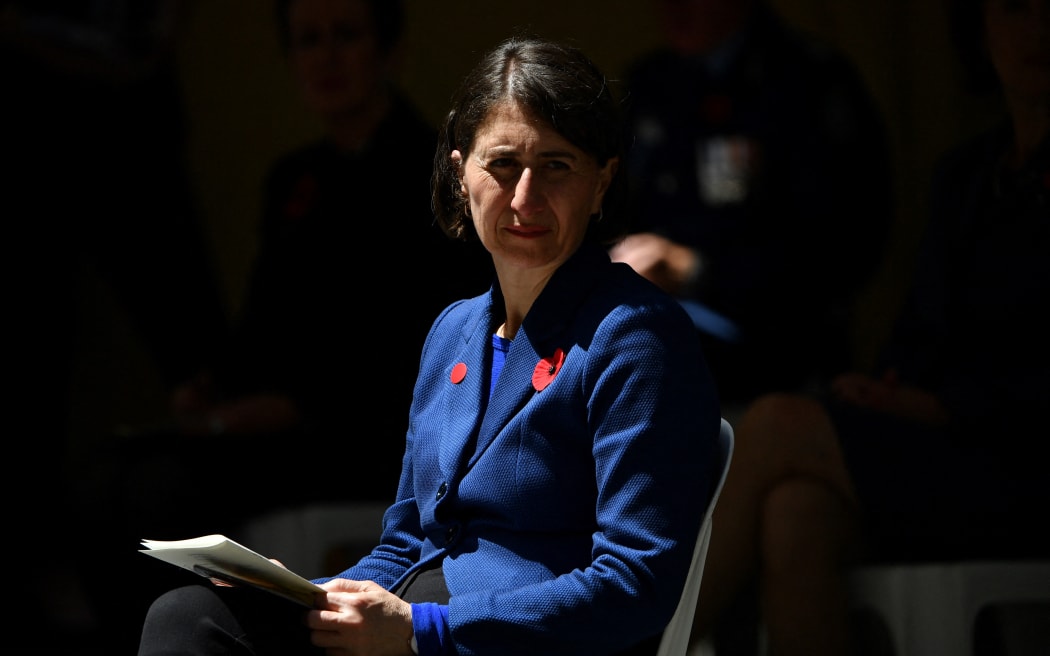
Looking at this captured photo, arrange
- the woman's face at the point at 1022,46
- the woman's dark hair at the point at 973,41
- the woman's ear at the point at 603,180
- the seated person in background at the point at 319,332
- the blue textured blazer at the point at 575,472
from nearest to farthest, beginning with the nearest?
the blue textured blazer at the point at 575,472
the woman's ear at the point at 603,180
the woman's face at the point at 1022,46
the woman's dark hair at the point at 973,41
the seated person in background at the point at 319,332

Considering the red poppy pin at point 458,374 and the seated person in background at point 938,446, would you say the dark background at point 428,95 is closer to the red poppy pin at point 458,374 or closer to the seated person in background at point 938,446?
the seated person in background at point 938,446

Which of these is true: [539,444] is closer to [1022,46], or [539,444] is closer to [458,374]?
[458,374]

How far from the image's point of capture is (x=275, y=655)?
168 cm

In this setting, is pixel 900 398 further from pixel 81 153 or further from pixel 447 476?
pixel 81 153

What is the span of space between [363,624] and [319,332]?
183 cm

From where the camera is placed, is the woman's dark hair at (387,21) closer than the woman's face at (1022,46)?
No

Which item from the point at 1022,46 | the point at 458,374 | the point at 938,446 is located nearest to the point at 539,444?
the point at 458,374

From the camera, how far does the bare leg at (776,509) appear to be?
233 centimetres

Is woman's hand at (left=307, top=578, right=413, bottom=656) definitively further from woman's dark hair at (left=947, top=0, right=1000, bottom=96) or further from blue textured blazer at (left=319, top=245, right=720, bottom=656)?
woman's dark hair at (left=947, top=0, right=1000, bottom=96)

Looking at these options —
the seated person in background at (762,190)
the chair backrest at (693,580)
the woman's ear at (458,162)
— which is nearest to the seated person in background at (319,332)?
the seated person in background at (762,190)

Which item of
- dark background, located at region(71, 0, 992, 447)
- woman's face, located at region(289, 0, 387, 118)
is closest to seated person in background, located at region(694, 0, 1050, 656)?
dark background, located at region(71, 0, 992, 447)

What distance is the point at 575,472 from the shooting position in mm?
1695

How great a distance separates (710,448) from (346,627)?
19.3 inches

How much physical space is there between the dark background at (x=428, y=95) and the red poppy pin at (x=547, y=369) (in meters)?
2.47
